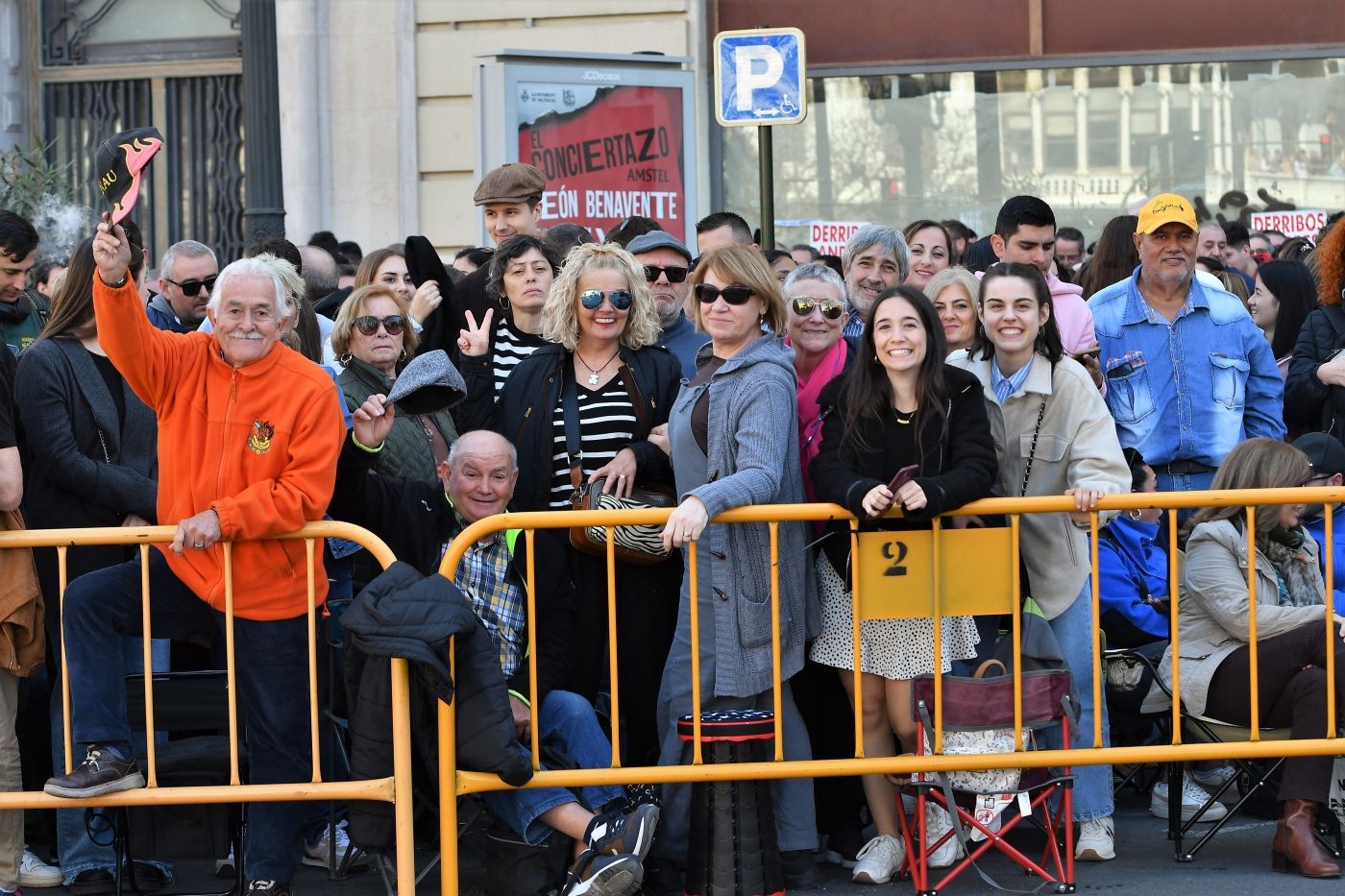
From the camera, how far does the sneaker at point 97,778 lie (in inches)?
227

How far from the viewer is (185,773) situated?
602 cm

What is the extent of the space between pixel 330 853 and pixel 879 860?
1956 mm

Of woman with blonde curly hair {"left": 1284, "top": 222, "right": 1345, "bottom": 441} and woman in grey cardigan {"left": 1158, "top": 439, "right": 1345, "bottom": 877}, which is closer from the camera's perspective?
woman in grey cardigan {"left": 1158, "top": 439, "right": 1345, "bottom": 877}

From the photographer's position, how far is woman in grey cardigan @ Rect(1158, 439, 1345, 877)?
6273 mm

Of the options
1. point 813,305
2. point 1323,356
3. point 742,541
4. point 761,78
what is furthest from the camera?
point 761,78

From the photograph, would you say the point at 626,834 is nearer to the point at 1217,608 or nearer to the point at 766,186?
the point at 1217,608

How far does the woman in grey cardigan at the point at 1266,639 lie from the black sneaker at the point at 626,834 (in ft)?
6.37

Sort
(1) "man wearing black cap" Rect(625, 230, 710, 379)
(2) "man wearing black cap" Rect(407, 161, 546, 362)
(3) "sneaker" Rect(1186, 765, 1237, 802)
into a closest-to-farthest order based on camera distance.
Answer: (3) "sneaker" Rect(1186, 765, 1237, 802) < (1) "man wearing black cap" Rect(625, 230, 710, 379) < (2) "man wearing black cap" Rect(407, 161, 546, 362)

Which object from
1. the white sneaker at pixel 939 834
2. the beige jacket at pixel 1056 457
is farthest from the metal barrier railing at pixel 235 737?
the beige jacket at pixel 1056 457

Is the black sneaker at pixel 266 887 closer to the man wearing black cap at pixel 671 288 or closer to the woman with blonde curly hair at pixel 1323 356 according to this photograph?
the man wearing black cap at pixel 671 288

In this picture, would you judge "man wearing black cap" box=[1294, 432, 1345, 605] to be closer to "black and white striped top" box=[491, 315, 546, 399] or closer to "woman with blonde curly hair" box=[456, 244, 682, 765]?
"woman with blonde curly hair" box=[456, 244, 682, 765]

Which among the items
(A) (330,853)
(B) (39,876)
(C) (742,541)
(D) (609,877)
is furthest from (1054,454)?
(B) (39,876)

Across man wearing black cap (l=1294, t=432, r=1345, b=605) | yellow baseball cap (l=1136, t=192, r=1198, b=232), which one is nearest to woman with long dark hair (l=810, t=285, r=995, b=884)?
man wearing black cap (l=1294, t=432, r=1345, b=605)

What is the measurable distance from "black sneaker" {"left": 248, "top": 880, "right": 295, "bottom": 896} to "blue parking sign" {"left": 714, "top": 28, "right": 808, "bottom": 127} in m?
4.69
